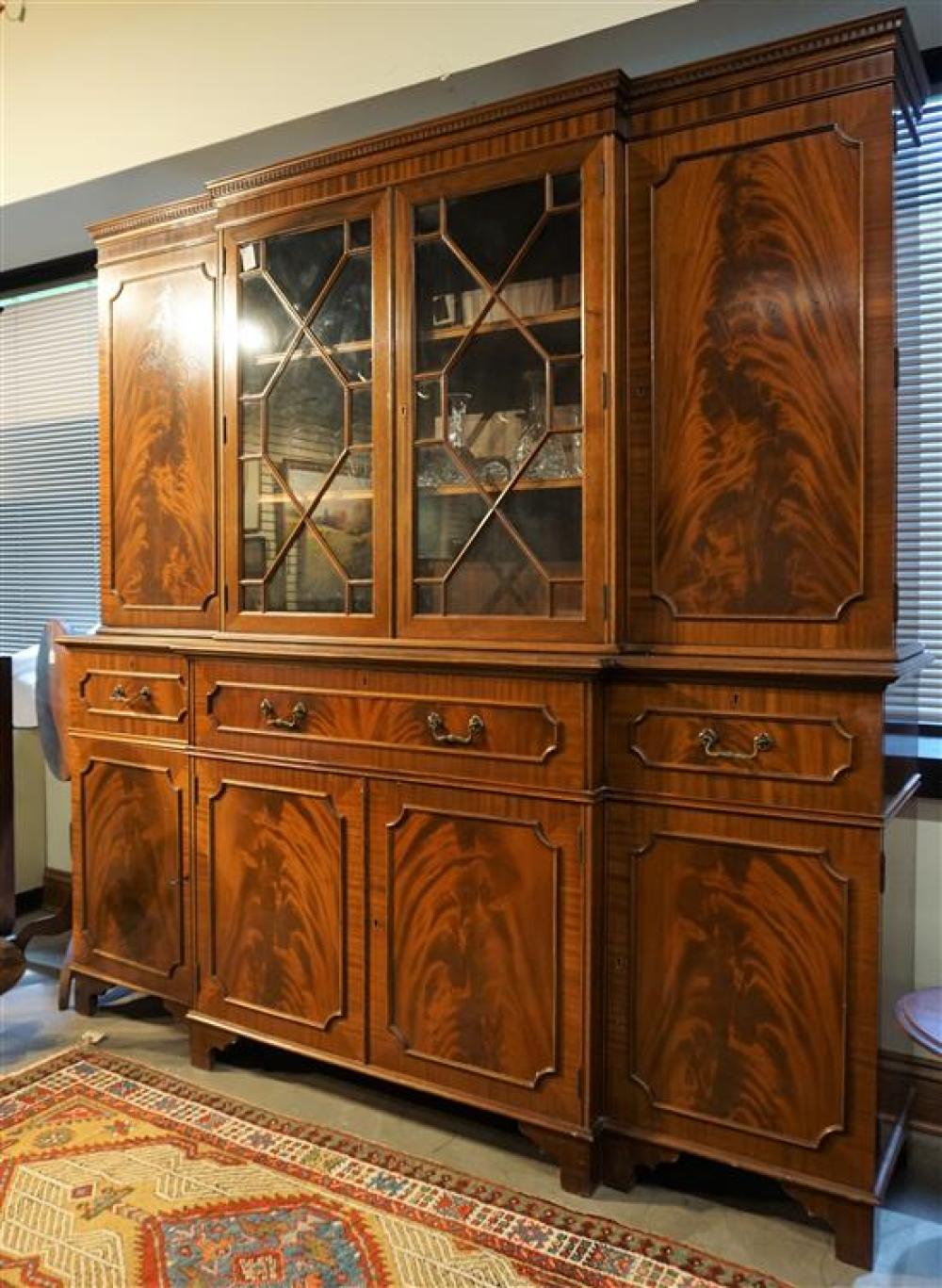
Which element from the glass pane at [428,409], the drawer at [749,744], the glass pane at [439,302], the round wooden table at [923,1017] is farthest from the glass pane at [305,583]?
the round wooden table at [923,1017]

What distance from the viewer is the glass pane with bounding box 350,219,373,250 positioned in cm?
229

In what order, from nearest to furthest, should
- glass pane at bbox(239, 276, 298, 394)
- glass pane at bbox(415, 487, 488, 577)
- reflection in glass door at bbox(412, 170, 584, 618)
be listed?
reflection in glass door at bbox(412, 170, 584, 618)
glass pane at bbox(415, 487, 488, 577)
glass pane at bbox(239, 276, 298, 394)

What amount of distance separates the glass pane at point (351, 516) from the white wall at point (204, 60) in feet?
3.02

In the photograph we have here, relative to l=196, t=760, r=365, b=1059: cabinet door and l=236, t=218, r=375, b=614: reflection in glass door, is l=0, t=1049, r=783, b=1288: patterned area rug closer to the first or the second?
l=196, t=760, r=365, b=1059: cabinet door

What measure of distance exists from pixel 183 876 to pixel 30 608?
1904 mm

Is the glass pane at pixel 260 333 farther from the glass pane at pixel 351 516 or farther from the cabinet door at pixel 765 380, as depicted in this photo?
the cabinet door at pixel 765 380

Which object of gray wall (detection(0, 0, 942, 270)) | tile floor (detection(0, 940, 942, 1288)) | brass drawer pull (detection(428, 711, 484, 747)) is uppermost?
gray wall (detection(0, 0, 942, 270))

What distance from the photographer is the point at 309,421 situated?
2422 mm

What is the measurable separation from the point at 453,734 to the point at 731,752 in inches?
22.5

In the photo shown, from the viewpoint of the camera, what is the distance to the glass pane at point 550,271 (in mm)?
2033

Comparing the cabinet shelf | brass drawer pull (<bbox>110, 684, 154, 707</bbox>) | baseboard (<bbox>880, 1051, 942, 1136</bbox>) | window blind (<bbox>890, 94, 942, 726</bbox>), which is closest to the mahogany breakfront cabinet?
the cabinet shelf

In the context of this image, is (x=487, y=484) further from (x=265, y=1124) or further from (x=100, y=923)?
(x=100, y=923)

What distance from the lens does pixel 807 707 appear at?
1798 mm

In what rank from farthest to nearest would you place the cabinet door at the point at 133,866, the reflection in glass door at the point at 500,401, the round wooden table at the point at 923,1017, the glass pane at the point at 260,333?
the cabinet door at the point at 133,866 < the glass pane at the point at 260,333 < the reflection in glass door at the point at 500,401 < the round wooden table at the point at 923,1017
